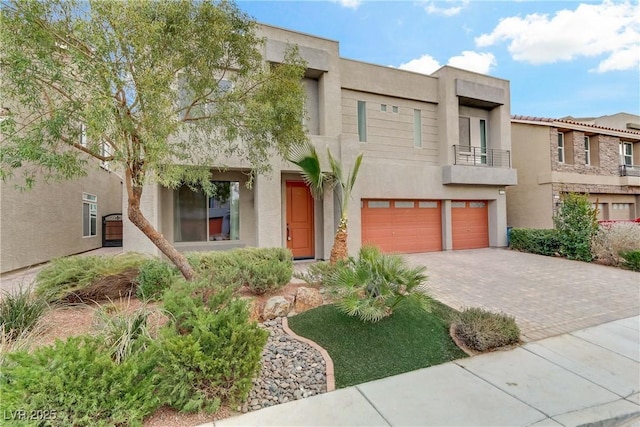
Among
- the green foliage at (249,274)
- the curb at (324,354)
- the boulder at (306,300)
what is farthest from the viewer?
the green foliage at (249,274)

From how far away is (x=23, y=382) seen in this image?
253cm

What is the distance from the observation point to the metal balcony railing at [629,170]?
17.6 m

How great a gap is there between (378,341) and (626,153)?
2378 cm

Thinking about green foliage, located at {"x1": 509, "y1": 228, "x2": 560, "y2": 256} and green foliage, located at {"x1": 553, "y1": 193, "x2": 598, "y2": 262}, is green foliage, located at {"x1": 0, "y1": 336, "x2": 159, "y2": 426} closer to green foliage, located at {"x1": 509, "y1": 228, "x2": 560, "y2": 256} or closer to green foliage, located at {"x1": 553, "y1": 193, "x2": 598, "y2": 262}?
green foliage, located at {"x1": 553, "y1": 193, "x2": 598, "y2": 262}

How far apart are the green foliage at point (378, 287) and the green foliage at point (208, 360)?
1615 mm

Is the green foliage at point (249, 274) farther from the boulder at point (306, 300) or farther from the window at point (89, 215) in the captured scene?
the window at point (89, 215)

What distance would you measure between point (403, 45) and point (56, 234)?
45.8 ft

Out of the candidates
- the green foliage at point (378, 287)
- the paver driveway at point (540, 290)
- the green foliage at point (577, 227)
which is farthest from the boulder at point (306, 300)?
the green foliage at point (577, 227)

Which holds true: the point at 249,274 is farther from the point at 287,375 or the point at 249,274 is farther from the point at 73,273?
the point at 73,273

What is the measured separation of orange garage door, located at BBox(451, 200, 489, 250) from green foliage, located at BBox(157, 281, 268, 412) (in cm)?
1261

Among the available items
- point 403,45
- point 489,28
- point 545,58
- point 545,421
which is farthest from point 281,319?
point 545,58

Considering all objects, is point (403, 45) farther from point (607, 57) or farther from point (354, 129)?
point (607, 57)

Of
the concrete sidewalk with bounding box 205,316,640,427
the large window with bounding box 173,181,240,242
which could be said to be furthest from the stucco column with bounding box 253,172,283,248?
the concrete sidewalk with bounding box 205,316,640,427

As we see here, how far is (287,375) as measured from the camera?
366 cm
